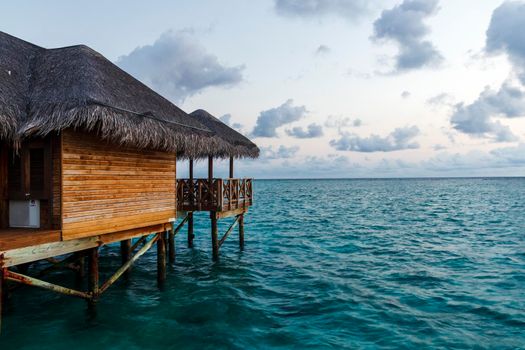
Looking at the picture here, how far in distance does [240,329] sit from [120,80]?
6983 millimetres

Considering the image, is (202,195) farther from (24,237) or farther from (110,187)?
(24,237)

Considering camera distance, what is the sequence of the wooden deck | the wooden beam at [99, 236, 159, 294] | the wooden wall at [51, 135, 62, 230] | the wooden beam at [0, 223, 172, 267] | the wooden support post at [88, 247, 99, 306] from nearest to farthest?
1. the wooden deck
2. the wooden beam at [0, 223, 172, 267]
3. the wooden wall at [51, 135, 62, 230]
4. the wooden support post at [88, 247, 99, 306]
5. the wooden beam at [99, 236, 159, 294]

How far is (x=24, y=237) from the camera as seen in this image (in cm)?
720

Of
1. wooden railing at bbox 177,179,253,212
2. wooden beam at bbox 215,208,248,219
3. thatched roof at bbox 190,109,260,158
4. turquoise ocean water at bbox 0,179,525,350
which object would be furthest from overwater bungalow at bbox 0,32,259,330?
thatched roof at bbox 190,109,260,158

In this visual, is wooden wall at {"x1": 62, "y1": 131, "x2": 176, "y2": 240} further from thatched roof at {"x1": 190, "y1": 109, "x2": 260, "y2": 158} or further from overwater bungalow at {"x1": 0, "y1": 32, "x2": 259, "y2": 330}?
thatched roof at {"x1": 190, "y1": 109, "x2": 260, "y2": 158}

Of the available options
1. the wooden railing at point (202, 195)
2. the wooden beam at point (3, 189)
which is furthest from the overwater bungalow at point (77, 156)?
the wooden railing at point (202, 195)

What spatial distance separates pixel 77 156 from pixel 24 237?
188cm

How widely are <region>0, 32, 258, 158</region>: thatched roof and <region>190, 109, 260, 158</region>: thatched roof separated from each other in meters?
3.26

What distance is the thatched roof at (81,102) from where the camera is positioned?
777cm

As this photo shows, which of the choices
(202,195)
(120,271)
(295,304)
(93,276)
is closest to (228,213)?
(202,195)

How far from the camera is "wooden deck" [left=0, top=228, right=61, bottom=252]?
6.97 meters

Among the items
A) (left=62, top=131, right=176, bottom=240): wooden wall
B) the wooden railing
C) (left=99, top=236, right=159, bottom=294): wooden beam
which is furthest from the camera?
the wooden railing

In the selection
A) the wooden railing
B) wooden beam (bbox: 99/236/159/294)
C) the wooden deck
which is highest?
the wooden railing

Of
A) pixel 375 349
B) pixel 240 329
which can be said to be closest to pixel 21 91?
pixel 240 329
